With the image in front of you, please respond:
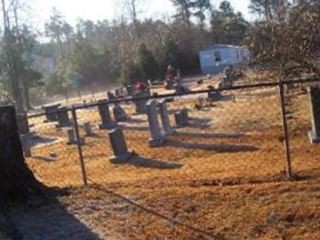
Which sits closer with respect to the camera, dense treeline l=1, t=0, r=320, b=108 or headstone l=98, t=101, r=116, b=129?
headstone l=98, t=101, r=116, b=129

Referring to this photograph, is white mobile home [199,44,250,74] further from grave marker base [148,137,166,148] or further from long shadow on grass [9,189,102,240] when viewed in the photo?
long shadow on grass [9,189,102,240]

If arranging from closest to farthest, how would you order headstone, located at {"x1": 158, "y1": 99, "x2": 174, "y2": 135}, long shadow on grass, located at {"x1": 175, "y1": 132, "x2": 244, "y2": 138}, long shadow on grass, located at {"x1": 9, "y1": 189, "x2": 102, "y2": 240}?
long shadow on grass, located at {"x1": 9, "y1": 189, "x2": 102, "y2": 240} < long shadow on grass, located at {"x1": 175, "y1": 132, "x2": 244, "y2": 138} < headstone, located at {"x1": 158, "y1": 99, "x2": 174, "y2": 135}

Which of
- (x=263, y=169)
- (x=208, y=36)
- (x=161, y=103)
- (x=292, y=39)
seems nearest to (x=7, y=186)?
(x=263, y=169)

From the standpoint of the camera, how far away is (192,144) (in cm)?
1788

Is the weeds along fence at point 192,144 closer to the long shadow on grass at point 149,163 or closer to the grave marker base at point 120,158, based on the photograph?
the long shadow on grass at point 149,163

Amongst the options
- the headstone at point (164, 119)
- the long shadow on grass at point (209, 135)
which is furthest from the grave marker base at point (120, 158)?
the headstone at point (164, 119)

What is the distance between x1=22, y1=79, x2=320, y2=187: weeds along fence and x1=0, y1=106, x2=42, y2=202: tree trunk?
4.94 ft

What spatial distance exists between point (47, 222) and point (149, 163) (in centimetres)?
771

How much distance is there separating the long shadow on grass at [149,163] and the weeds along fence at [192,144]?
3 cm

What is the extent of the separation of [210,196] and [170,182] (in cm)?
178

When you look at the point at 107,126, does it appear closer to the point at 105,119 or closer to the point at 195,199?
the point at 105,119

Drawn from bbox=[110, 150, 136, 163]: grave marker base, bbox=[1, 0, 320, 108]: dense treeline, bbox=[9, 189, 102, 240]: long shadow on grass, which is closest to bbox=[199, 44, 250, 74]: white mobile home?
bbox=[1, 0, 320, 108]: dense treeline

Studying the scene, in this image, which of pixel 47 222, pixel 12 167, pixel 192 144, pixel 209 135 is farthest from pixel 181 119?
pixel 47 222

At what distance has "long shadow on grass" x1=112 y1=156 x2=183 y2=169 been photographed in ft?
49.1
